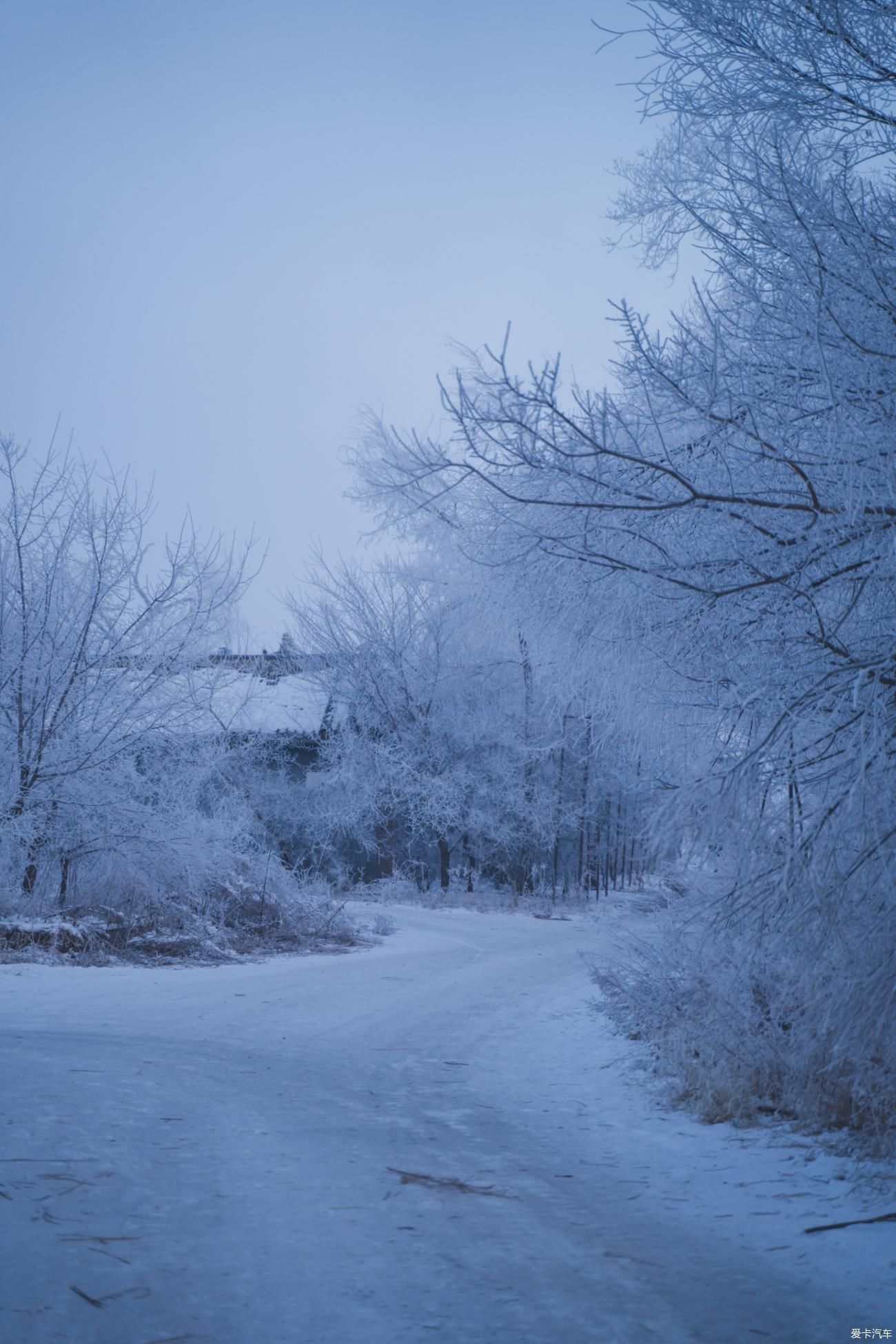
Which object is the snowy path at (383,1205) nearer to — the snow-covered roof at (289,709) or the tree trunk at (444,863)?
the snow-covered roof at (289,709)

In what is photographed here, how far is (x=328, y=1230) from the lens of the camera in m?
2.99

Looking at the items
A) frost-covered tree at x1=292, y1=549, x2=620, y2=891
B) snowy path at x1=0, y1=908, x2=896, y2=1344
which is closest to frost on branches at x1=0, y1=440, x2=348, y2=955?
snowy path at x1=0, y1=908, x2=896, y2=1344

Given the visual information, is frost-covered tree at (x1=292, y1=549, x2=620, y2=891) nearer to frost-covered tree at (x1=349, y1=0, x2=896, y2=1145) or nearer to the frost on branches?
the frost on branches

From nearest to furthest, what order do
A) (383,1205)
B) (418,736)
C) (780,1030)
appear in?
1. (383,1205)
2. (780,1030)
3. (418,736)

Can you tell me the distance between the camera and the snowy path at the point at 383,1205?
2.46 m

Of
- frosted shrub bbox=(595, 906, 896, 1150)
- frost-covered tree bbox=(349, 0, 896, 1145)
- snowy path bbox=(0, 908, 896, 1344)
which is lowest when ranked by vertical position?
snowy path bbox=(0, 908, 896, 1344)

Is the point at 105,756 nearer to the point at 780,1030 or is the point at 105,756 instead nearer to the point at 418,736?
the point at 780,1030

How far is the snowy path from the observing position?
2.46 metres

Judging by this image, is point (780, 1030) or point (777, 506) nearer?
point (777, 506)

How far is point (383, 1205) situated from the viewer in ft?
10.7

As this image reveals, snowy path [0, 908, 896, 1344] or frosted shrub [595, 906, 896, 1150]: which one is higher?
frosted shrub [595, 906, 896, 1150]

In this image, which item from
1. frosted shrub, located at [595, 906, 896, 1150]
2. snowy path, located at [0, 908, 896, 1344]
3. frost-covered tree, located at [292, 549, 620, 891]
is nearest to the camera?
snowy path, located at [0, 908, 896, 1344]

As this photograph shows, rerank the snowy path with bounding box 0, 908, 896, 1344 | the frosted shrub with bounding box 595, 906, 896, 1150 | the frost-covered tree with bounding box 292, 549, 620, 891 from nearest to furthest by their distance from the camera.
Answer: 1. the snowy path with bounding box 0, 908, 896, 1344
2. the frosted shrub with bounding box 595, 906, 896, 1150
3. the frost-covered tree with bounding box 292, 549, 620, 891

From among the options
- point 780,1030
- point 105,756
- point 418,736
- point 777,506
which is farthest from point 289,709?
point 777,506
